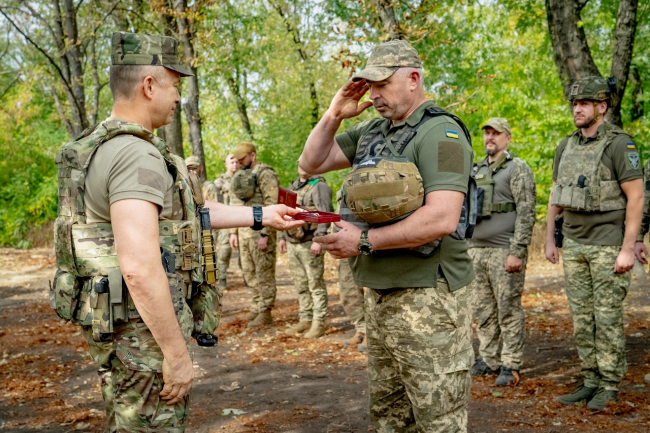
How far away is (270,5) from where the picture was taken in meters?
22.1

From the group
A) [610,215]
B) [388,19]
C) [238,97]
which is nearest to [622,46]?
[388,19]

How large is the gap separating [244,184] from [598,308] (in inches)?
186

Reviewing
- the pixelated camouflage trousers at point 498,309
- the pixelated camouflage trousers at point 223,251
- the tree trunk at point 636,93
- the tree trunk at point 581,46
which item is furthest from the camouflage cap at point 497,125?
→ the tree trunk at point 636,93

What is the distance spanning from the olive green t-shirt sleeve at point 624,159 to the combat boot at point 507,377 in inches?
80.4

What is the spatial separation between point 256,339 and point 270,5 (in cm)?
1705

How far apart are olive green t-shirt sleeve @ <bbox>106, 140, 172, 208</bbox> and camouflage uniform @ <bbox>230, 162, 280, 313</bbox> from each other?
5.56 meters

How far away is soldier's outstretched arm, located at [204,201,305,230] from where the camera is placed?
10.4 ft

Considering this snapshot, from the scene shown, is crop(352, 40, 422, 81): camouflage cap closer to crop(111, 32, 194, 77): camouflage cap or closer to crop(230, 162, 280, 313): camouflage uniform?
crop(111, 32, 194, 77): camouflage cap

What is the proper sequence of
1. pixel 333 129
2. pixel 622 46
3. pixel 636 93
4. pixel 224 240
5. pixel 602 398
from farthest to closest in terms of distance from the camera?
pixel 636 93
pixel 224 240
pixel 622 46
pixel 602 398
pixel 333 129

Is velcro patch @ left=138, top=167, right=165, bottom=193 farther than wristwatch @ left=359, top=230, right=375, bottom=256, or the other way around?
wristwatch @ left=359, top=230, right=375, bottom=256

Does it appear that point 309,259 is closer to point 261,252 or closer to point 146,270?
point 261,252

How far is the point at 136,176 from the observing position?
2361 millimetres

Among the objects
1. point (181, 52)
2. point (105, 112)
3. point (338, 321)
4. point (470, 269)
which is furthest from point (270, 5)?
point (470, 269)

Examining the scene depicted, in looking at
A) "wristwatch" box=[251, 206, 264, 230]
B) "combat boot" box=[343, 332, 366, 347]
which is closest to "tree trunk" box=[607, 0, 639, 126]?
"combat boot" box=[343, 332, 366, 347]
